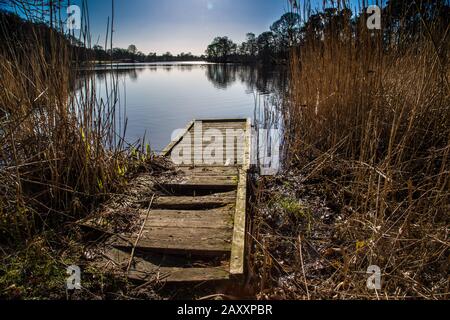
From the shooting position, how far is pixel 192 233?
7.12 ft

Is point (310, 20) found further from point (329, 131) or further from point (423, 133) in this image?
point (423, 133)

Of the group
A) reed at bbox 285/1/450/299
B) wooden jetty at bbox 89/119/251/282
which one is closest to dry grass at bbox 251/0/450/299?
reed at bbox 285/1/450/299

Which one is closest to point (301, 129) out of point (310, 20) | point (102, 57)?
point (310, 20)

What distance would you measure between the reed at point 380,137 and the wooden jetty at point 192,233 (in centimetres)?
70

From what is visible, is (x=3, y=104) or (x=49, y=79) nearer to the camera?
(x=3, y=104)

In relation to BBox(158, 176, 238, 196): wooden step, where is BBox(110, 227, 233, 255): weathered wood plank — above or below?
below

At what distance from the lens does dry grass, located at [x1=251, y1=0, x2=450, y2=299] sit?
1726mm

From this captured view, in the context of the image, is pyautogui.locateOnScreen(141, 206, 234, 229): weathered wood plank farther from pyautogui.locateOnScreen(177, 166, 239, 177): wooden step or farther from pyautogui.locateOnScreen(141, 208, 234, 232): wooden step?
pyautogui.locateOnScreen(177, 166, 239, 177): wooden step

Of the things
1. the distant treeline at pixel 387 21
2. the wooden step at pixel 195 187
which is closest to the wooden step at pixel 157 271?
the wooden step at pixel 195 187

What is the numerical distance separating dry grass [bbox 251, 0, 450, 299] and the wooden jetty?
0.41m

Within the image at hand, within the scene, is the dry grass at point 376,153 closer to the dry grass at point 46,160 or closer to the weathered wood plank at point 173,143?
the dry grass at point 46,160
